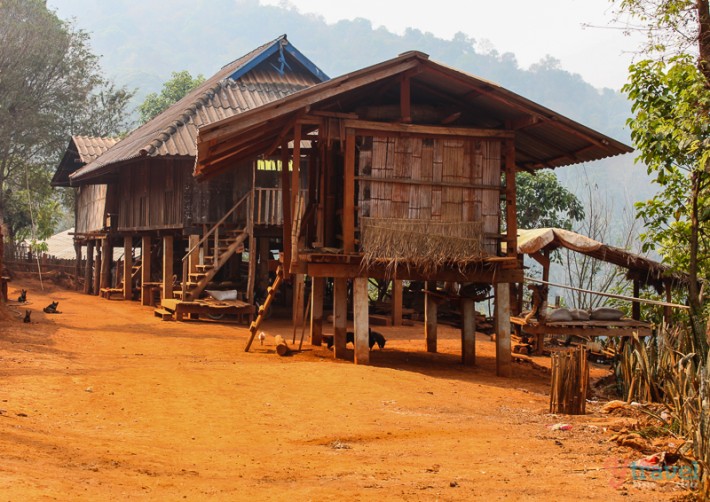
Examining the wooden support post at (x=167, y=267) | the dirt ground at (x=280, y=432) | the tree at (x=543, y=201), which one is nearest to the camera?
the dirt ground at (x=280, y=432)

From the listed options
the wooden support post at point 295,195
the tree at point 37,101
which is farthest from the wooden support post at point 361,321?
the tree at point 37,101

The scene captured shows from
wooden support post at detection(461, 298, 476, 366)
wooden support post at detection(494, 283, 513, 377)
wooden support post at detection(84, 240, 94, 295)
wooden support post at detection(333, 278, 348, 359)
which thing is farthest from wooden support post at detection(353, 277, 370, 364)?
wooden support post at detection(84, 240, 94, 295)

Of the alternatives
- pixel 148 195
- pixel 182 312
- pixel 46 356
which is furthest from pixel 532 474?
pixel 148 195

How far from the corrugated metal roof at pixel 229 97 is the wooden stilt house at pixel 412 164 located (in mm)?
7256

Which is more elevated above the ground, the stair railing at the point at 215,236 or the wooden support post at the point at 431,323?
the stair railing at the point at 215,236

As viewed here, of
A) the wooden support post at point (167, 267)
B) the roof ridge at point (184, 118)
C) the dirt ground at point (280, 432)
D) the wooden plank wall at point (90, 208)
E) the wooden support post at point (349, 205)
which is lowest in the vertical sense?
the dirt ground at point (280, 432)

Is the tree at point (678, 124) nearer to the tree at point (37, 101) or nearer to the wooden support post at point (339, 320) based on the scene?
the wooden support post at point (339, 320)

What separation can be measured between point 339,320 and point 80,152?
2089 cm

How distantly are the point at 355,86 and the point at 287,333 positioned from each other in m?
8.24

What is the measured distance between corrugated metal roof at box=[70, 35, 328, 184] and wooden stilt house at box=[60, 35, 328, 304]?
0.10ft

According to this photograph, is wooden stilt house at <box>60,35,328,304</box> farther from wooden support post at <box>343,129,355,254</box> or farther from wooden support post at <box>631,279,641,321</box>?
wooden support post at <box>631,279,641,321</box>

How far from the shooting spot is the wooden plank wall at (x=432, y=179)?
540 inches

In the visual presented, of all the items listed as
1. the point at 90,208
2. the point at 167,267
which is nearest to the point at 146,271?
the point at 167,267

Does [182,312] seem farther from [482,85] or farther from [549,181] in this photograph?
[549,181]
